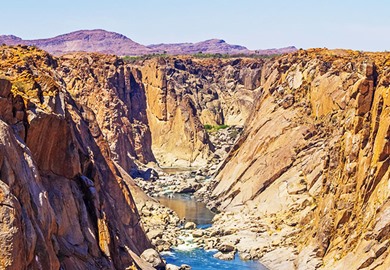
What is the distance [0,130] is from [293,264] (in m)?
37.1

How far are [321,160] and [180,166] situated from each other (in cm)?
5447

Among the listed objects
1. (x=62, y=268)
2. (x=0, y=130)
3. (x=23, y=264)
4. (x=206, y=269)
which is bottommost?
(x=206, y=269)

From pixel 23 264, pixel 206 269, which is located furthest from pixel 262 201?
pixel 23 264

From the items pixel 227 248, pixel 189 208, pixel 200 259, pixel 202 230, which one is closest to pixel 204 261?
pixel 200 259

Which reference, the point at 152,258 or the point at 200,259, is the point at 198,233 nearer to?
the point at 200,259

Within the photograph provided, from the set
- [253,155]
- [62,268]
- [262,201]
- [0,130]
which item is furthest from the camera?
[253,155]

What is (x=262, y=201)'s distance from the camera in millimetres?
77438

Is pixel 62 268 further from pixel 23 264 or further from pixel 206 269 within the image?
pixel 206 269

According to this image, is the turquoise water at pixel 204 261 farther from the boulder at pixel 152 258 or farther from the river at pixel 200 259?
the boulder at pixel 152 258

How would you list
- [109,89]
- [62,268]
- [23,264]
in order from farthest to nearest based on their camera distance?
[109,89] < [62,268] < [23,264]

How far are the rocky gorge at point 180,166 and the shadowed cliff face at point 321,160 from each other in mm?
166

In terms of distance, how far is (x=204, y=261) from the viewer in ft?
201

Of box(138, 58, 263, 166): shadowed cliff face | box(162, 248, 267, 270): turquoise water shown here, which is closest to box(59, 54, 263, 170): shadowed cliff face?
box(138, 58, 263, 166): shadowed cliff face

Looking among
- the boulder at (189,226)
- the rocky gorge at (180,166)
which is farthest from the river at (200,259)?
the boulder at (189,226)
